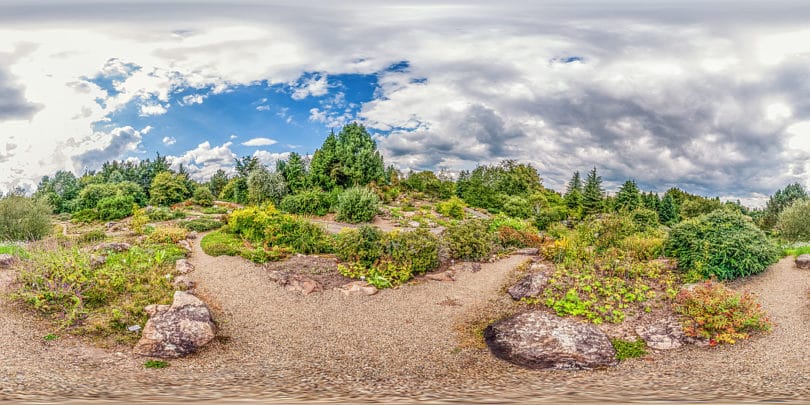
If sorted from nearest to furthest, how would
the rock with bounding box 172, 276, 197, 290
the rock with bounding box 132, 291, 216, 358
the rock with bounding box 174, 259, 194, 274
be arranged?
the rock with bounding box 132, 291, 216, 358 → the rock with bounding box 172, 276, 197, 290 → the rock with bounding box 174, 259, 194, 274

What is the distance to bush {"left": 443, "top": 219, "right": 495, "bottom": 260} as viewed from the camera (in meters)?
10.9

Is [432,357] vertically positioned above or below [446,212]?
above

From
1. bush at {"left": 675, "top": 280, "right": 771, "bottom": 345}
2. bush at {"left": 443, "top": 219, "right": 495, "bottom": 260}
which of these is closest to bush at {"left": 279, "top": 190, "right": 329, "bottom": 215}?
bush at {"left": 443, "top": 219, "right": 495, "bottom": 260}

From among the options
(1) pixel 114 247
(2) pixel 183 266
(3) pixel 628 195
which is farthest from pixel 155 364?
(3) pixel 628 195

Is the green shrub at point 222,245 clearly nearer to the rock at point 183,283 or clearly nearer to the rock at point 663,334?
the rock at point 183,283

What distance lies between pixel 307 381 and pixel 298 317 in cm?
249

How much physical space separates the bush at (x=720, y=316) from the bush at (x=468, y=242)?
4.88m

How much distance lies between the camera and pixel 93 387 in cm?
444

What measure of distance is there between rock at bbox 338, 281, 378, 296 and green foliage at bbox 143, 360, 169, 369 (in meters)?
3.50

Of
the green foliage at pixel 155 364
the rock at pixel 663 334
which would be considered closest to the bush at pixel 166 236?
the green foliage at pixel 155 364

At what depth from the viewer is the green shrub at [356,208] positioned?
1902cm

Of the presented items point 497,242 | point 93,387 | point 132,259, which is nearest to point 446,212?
point 497,242

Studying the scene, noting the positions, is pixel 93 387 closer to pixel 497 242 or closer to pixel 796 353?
pixel 796 353

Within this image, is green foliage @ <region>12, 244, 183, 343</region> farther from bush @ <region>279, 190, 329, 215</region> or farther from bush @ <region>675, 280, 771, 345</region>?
bush @ <region>279, 190, 329, 215</region>
